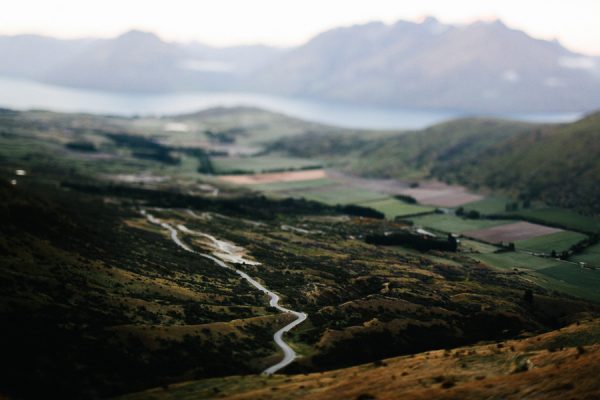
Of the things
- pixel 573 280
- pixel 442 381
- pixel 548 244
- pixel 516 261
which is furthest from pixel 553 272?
pixel 442 381

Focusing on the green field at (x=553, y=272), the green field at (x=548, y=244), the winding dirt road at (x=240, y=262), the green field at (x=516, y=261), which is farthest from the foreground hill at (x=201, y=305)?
the green field at (x=548, y=244)

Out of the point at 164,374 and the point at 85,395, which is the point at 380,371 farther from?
the point at 85,395

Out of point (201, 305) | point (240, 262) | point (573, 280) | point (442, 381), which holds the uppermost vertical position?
point (240, 262)

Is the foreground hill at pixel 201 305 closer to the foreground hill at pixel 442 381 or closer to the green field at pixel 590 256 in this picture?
the foreground hill at pixel 442 381

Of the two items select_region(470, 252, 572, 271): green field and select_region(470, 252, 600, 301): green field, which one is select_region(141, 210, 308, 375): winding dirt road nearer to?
select_region(470, 252, 600, 301): green field

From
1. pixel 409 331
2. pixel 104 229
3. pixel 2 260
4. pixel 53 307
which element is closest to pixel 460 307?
pixel 409 331

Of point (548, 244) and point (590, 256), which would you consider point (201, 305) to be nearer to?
point (590, 256)
